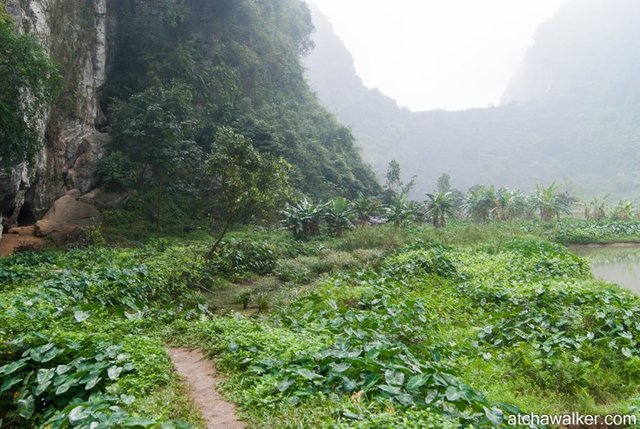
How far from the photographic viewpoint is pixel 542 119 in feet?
283

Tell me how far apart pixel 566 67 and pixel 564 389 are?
117399 mm

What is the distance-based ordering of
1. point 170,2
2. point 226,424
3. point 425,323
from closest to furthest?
1. point 226,424
2. point 425,323
3. point 170,2

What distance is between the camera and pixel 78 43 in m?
20.2

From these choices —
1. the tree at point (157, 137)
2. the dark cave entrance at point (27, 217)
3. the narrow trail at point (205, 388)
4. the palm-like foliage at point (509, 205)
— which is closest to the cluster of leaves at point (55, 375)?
the narrow trail at point (205, 388)

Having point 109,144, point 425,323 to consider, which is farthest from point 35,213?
point 425,323

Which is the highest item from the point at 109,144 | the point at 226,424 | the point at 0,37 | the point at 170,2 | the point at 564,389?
the point at 170,2

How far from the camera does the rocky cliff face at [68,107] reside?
52.6 ft

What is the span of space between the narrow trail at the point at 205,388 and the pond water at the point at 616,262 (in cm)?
1067

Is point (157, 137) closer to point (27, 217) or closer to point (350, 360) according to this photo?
point (27, 217)

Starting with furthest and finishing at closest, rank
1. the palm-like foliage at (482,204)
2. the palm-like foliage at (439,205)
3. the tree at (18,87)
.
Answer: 1. the palm-like foliage at (482,204)
2. the palm-like foliage at (439,205)
3. the tree at (18,87)

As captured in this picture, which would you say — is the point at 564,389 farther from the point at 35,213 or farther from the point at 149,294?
the point at 35,213

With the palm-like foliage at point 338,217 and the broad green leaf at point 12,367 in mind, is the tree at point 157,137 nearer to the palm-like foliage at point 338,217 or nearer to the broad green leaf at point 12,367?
the palm-like foliage at point 338,217

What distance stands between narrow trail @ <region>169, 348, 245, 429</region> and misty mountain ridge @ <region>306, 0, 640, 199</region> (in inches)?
2414

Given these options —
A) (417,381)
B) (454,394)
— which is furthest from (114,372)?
(454,394)
